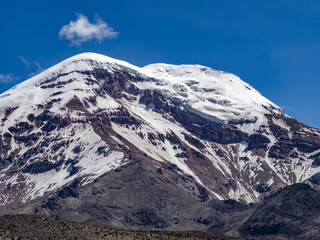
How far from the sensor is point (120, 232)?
3964 inches

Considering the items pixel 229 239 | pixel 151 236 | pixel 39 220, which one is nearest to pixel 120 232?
pixel 151 236

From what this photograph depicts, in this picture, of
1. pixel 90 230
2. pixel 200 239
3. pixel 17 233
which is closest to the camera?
pixel 17 233

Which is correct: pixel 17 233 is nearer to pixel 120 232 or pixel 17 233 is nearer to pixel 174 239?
pixel 120 232

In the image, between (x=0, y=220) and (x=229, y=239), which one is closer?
(x=0, y=220)

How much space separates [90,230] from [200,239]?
18.1 metres

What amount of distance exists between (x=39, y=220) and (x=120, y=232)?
1241 cm

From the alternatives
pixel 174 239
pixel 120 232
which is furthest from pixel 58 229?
pixel 174 239

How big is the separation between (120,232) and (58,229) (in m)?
10.8

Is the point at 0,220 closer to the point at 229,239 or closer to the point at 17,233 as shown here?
the point at 17,233

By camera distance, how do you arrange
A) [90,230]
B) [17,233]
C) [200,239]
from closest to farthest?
1. [17,233]
2. [90,230]
3. [200,239]

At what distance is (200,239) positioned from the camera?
104 meters

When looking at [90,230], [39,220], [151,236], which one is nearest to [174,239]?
[151,236]

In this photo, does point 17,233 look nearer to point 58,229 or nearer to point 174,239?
point 58,229

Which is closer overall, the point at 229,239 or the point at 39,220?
the point at 39,220
